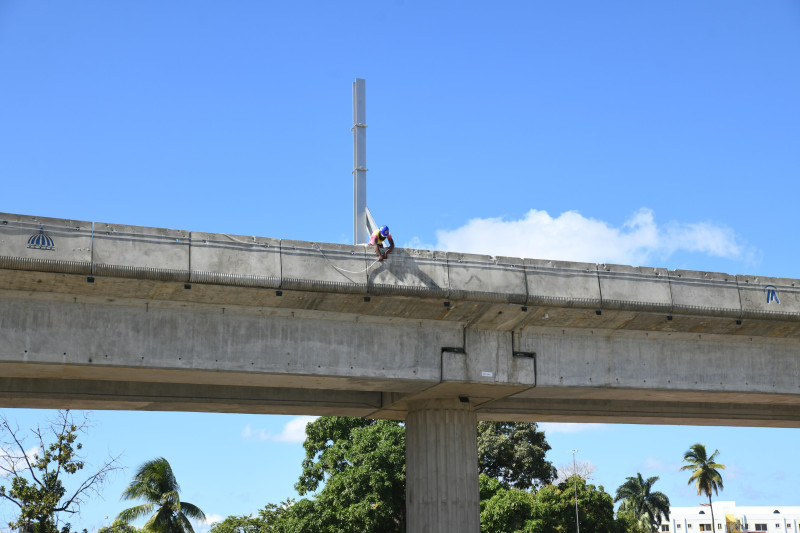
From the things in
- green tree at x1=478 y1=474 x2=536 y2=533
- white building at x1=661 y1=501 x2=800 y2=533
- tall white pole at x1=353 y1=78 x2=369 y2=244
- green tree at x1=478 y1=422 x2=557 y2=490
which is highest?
tall white pole at x1=353 y1=78 x2=369 y2=244

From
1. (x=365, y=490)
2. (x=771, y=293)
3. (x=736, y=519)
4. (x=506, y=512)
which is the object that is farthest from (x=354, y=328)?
(x=736, y=519)

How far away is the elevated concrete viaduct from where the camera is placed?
1527 cm

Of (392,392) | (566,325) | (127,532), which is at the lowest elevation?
(127,532)

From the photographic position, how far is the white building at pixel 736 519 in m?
130

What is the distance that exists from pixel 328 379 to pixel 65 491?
9.26 meters

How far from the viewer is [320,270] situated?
1611 cm

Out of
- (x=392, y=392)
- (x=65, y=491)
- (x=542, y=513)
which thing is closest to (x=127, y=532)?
(x=542, y=513)

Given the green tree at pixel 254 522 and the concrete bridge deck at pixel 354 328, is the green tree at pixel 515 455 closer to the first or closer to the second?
the green tree at pixel 254 522

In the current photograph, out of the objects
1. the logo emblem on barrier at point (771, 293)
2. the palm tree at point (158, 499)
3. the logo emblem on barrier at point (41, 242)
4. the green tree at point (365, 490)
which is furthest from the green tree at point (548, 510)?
the logo emblem on barrier at point (41, 242)

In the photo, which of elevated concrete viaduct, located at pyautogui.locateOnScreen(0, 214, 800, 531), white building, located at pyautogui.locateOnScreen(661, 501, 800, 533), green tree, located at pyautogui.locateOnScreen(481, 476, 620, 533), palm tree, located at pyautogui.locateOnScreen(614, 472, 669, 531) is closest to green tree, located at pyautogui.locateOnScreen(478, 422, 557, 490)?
green tree, located at pyautogui.locateOnScreen(481, 476, 620, 533)

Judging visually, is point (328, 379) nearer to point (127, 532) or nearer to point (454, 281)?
point (454, 281)

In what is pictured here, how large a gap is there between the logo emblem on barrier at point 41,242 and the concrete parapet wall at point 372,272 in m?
0.02

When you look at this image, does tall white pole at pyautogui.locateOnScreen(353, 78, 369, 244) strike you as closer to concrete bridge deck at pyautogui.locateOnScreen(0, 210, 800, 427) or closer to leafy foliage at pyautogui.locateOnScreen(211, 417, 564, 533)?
concrete bridge deck at pyautogui.locateOnScreen(0, 210, 800, 427)

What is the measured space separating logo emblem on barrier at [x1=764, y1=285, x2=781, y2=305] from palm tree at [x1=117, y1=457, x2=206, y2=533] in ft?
105
